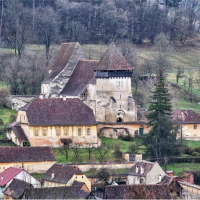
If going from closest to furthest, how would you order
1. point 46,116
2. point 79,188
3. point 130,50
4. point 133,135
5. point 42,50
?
point 79,188 < point 46,116 < point 133,135 < point 130,50 < point 42,50

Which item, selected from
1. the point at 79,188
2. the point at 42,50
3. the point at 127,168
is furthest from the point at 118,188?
the point at 42,50

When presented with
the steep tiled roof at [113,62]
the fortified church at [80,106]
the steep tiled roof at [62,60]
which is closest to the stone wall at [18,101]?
the fortified church at [80,106]

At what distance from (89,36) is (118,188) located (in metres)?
64.4

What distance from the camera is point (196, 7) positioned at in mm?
142250

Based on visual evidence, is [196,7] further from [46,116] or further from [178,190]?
[178,190]

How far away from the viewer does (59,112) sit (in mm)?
70812

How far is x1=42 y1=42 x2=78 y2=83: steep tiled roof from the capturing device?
82.1 metres

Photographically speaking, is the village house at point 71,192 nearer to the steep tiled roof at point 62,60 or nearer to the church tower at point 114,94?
the church tower at point 114,94

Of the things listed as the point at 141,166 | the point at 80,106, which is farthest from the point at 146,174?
the point at 80,106

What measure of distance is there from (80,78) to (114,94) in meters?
5.31

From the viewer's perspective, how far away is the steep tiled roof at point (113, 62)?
76.2 meters

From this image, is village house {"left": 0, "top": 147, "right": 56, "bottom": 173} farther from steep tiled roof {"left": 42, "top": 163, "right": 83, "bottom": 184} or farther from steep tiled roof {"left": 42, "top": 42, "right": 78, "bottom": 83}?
steep tiled roof {"left": 42, "top": 42, "right": 78, "bottom": 83}

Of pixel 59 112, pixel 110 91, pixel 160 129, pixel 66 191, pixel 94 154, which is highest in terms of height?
pixel 110 91

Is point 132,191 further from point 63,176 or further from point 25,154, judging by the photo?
point 25,154
